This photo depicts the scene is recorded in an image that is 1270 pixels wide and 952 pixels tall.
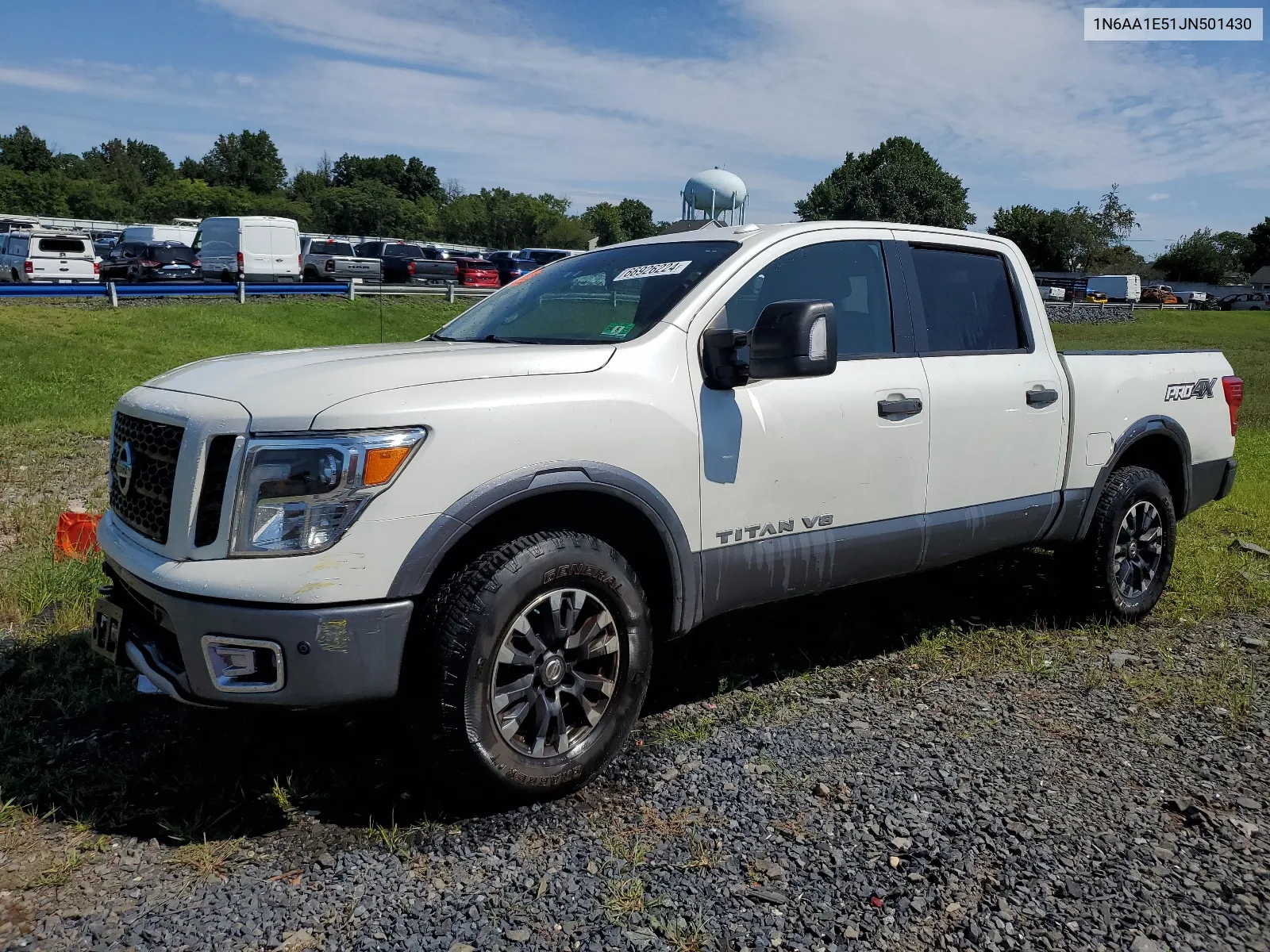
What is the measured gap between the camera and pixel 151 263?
29.6m

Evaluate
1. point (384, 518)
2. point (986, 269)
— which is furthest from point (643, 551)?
point (986, 269)

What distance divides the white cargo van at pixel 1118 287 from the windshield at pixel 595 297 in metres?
64.6

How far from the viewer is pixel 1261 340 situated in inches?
1426

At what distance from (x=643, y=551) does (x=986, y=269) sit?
2459mm

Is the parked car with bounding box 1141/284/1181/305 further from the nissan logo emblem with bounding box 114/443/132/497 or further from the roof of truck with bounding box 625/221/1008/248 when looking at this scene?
the nissan logo emblem with bounding box 114/443/132/497

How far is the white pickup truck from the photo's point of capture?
2.78m

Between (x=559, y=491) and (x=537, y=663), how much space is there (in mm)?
539

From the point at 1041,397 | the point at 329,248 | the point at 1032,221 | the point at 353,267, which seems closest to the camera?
the point at 1041,397

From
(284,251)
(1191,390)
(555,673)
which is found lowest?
(555,673)

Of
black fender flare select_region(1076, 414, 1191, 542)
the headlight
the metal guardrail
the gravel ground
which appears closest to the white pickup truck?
the headlight

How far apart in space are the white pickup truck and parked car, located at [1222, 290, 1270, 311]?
76.2m

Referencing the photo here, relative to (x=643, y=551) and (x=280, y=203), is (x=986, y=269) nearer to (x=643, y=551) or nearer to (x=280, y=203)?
(x=643, y=551)

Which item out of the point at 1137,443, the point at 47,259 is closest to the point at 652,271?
the point at 1137,443

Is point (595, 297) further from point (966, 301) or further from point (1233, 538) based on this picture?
point (1233, 538)
